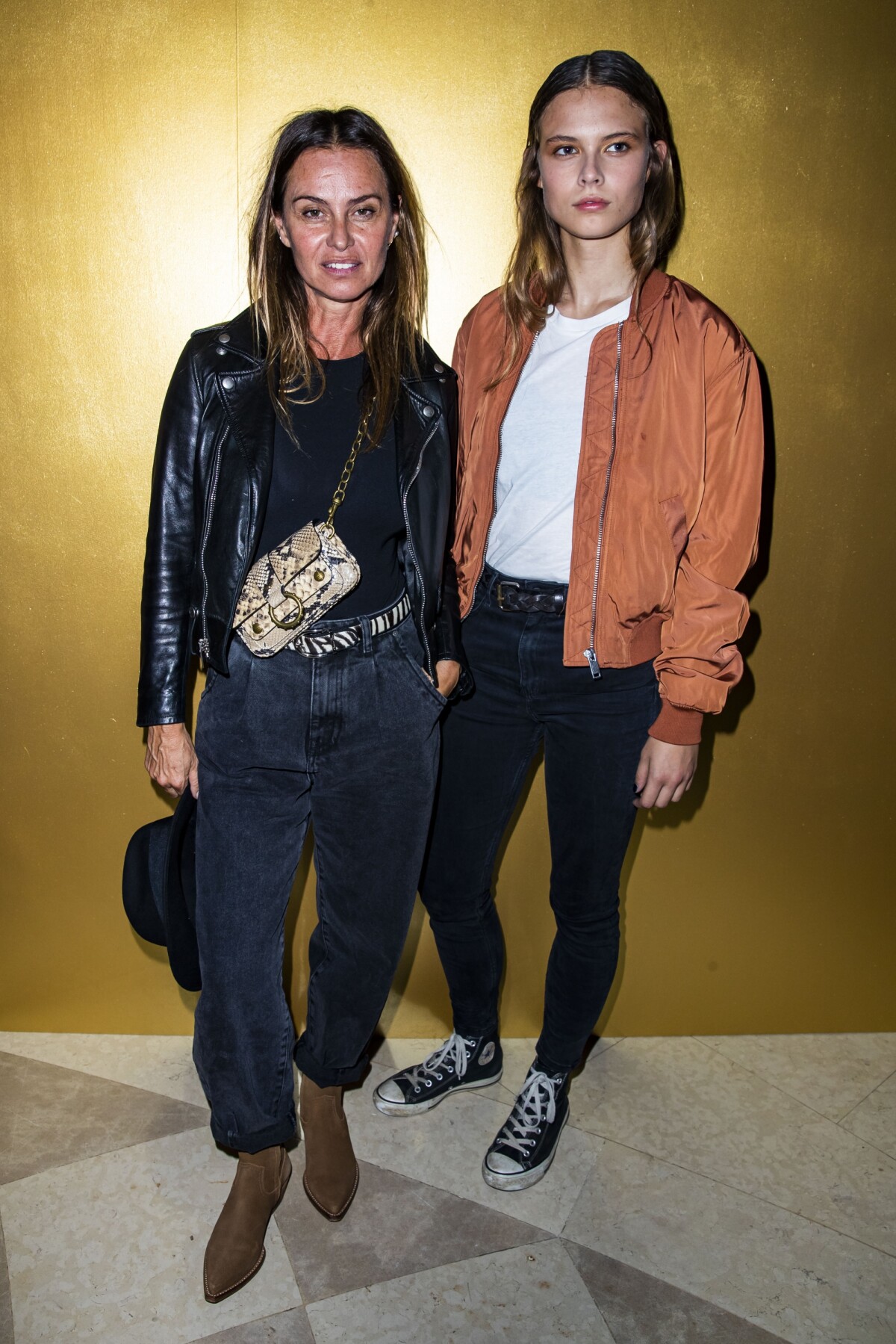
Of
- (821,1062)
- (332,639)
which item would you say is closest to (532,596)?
(332,639)

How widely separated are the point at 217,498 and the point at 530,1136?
1564mm

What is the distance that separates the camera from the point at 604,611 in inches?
79.0

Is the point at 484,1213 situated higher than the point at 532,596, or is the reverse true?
the point at 532,596

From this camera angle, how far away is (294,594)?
1.83 m

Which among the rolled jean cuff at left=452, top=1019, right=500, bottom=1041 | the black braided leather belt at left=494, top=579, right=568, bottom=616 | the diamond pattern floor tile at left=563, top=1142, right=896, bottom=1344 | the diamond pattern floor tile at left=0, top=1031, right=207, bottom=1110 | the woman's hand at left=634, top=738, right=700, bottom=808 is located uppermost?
the black braided leather belt at left=494, top=579, right=568, bottom=616

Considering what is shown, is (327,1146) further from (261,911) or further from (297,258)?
(297,258)

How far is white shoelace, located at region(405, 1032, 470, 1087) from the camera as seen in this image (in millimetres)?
2539

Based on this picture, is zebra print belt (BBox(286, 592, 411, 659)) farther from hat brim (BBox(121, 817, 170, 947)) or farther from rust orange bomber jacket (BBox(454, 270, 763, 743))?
hat brim (BBox(121, 817, 170, 947))

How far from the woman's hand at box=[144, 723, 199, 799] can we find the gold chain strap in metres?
0.49

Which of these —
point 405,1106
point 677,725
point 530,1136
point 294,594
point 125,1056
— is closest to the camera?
point 294,594

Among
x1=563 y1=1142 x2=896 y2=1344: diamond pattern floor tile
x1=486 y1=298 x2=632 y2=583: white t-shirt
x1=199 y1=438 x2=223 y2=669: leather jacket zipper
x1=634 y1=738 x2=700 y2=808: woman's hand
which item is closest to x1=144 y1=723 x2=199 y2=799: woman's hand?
x1=199 y1=438 x2=223 y2=669: leather jacket zipper

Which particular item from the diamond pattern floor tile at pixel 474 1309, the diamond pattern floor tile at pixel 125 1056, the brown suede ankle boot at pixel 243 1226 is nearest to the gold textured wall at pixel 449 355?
the diamond pattern floor tile at pixel 125 1056

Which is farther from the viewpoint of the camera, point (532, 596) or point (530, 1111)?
point (530, 1111)

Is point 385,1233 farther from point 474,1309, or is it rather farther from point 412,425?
point 412,425
